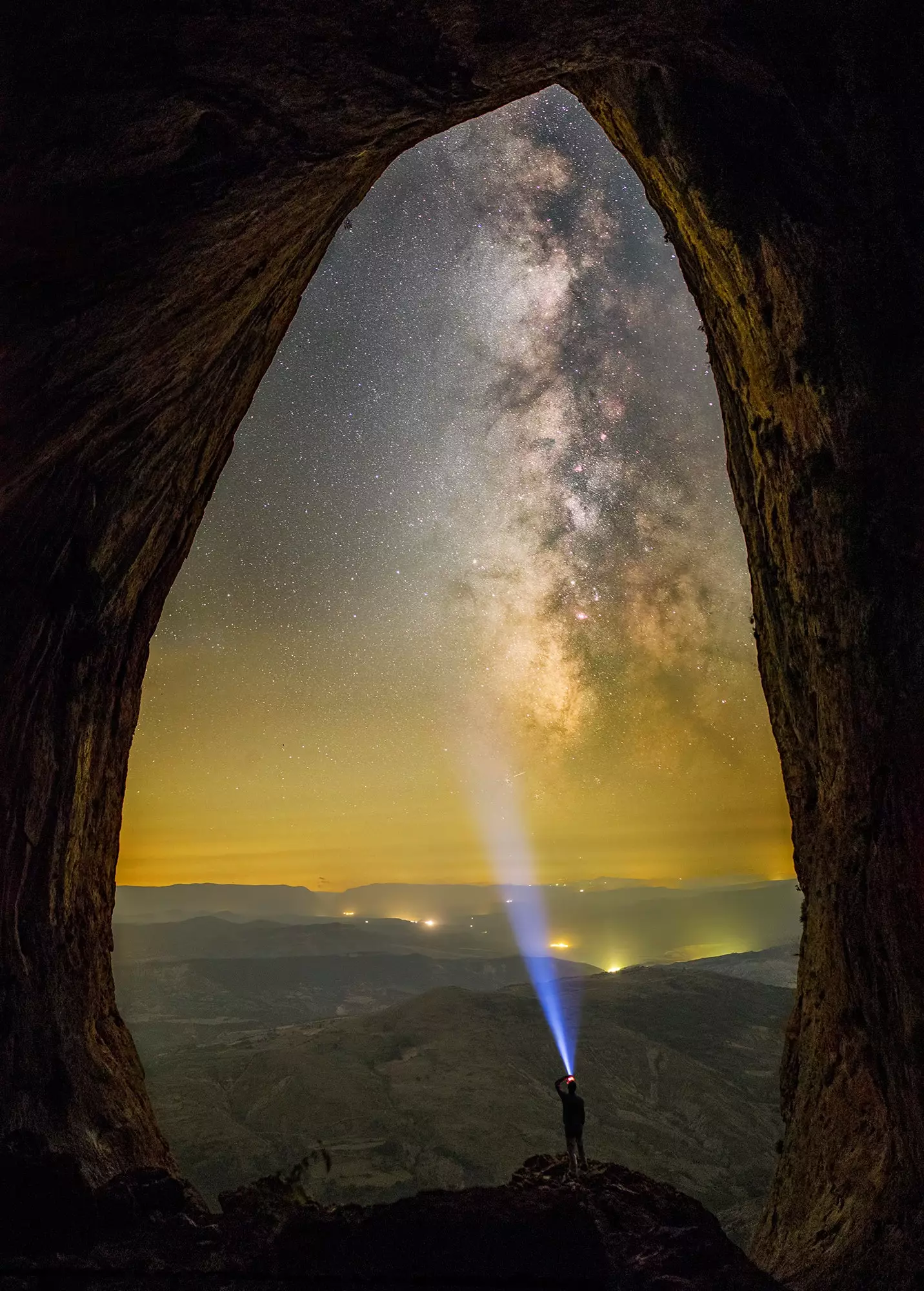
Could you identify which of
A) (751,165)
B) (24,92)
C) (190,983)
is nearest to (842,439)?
(751,165)

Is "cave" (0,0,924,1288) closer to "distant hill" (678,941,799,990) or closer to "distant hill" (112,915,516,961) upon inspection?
"distant hill" (678,941,799,990)

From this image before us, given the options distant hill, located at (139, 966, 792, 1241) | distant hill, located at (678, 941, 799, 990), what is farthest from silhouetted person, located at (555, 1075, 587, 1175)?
distant hill, located at (678, 941, 799, 990)

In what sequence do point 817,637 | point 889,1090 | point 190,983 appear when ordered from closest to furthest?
point 889,1090 → point 817,637 → point 190,983

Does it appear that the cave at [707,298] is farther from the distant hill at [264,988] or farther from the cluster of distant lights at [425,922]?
the cluster of distant lights at [425,922]

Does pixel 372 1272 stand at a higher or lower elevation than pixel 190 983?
higher

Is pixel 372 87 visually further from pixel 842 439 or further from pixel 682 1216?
pixel 682 1216

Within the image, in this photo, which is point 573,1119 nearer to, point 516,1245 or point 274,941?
point 516,1245
